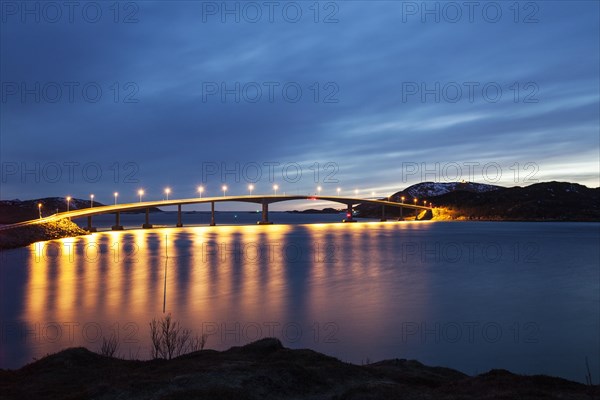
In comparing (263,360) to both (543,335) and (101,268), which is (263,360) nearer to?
A: (543,335)

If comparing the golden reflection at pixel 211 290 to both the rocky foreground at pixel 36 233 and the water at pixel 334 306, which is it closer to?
the water at pixel 334 306

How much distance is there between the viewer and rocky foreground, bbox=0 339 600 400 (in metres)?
8.42

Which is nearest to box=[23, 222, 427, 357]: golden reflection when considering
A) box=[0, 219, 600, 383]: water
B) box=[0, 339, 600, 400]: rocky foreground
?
box=[0, 219, 600, 383]: water

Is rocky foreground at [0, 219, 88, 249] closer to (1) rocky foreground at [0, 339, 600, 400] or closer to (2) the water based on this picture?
(2) the water

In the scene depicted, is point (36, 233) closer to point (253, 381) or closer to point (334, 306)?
point (334, 306)

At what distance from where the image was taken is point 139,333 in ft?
59.1

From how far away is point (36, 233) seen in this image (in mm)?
67688

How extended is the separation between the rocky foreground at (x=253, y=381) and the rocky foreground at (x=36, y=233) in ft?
177

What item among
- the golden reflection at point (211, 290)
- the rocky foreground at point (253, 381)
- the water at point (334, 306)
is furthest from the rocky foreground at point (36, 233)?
the rocky foreground at point (253, 381)

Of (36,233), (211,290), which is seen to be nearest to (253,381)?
(211,290)

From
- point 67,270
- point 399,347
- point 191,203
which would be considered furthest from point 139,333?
point 191,203

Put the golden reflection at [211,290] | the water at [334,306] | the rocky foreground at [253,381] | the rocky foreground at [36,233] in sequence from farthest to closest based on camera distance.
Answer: the rocky foreground at [36,233], the golden reflection at [211,290], the water at [334,306], the rocky foreground at [253,381]

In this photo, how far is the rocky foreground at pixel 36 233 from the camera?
58.1 metres

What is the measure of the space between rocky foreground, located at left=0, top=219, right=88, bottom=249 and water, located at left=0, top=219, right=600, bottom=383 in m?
9.87
